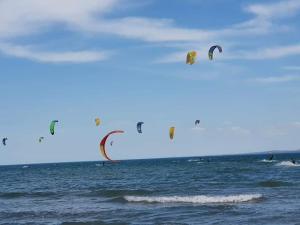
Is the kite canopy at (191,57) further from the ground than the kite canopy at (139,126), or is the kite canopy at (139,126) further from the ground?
the kite canopy at (191,57)

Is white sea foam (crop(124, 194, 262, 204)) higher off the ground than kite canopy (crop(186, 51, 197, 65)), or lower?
lower

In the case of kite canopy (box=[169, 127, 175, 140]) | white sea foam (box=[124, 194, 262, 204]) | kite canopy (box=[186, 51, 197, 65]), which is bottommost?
white sea foam (box=[124, 194, 262, 204])

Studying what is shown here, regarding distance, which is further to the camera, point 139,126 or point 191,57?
point 139,126

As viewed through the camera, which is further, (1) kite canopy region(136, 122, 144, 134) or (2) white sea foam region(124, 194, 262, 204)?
(1) kite canopy region(136, 122, 144, 134)

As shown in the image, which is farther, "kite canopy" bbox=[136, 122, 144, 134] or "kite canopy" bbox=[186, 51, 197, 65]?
"kite canopy" bbox=[136, 122, 144, 134]

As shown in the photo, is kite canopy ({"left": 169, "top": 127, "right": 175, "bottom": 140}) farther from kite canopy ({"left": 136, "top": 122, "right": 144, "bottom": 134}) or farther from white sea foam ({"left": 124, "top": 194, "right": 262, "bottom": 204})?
white sea foam ({"left": 124, "top": 194, "right": 262, "bottom": 204})

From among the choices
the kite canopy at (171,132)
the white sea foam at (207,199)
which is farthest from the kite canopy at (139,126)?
the white sea foam at (207,199)

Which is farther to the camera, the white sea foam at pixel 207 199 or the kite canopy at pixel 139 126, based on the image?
the kite canopy at pixel 139 126

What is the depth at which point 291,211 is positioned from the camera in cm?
1992

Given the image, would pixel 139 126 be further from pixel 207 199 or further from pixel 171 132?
pixel 207 199

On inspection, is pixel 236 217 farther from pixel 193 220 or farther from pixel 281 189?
pixel 281 189

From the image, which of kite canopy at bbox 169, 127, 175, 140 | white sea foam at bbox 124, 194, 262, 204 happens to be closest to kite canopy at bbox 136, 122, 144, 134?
kite canopy at bbox 169, 127, 175, 140

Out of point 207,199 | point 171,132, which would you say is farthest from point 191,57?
point 171,132

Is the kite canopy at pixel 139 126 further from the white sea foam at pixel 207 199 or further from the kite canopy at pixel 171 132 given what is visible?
the white sea foam at pixel 207 199
